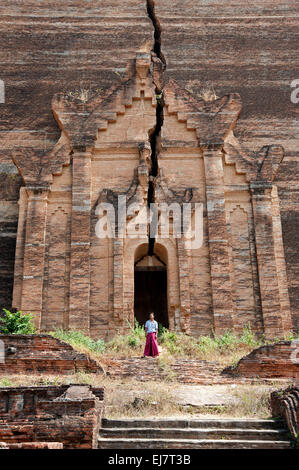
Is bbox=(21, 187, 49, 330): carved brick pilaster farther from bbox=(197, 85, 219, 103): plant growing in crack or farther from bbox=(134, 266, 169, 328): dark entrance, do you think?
bbox=(197, 85, 219, 103): plant growing in crack

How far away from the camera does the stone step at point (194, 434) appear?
8453mm

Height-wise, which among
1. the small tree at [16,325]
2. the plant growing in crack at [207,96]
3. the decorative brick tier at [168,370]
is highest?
the plant growing in crack at [207,96]

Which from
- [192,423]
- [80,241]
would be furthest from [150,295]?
[192,423]

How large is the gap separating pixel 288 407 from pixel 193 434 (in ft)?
4.92

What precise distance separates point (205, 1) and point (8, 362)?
19.6 meters

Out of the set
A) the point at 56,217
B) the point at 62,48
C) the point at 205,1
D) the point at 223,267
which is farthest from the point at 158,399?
the point at 205,1

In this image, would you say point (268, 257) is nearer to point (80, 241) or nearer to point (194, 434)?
point (80, 241)

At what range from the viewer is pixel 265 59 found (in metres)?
24.2

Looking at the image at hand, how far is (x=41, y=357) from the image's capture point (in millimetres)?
12727

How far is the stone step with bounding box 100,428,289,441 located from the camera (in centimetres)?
845

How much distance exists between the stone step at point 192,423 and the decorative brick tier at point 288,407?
9.5 inches

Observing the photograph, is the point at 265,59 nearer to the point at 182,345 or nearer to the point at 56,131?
the point at 56,131

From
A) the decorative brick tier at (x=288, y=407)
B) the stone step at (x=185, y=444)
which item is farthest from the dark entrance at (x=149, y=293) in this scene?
the stone step at (x=185, y=444)

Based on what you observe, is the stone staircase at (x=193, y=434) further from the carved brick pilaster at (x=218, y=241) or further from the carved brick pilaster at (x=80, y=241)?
the carved brick pilaster at (x=80, y=241)
